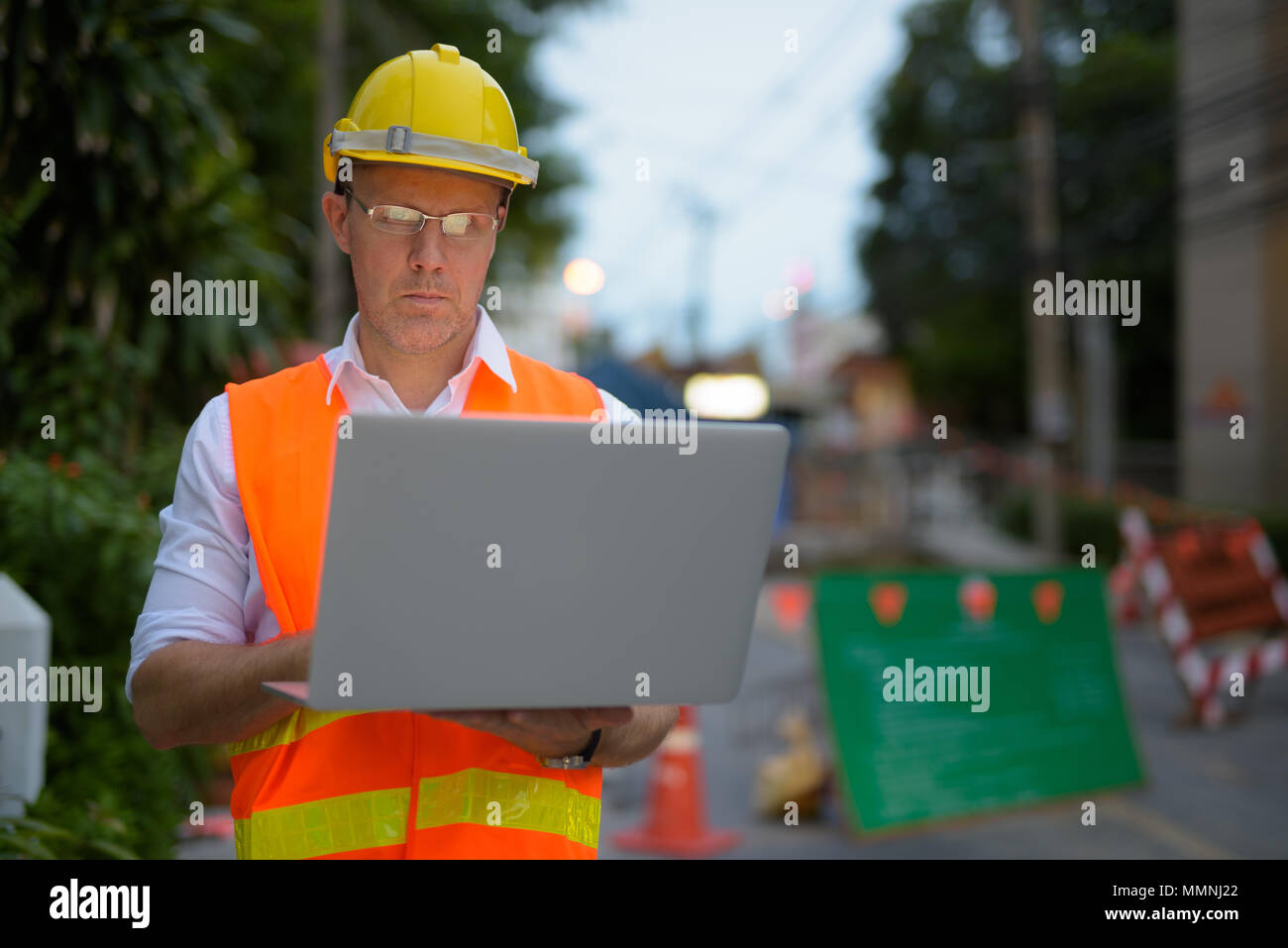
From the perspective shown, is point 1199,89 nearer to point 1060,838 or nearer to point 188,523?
point 1060,838

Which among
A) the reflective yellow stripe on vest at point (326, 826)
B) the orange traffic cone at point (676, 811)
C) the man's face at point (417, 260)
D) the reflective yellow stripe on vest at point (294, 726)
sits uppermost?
the man's face at point (417, 260)

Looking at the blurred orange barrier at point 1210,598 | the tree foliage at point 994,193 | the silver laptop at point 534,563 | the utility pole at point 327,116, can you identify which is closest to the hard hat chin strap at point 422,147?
the silver laptop at point 534,563

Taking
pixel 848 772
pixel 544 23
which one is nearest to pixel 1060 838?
pixel 848 772

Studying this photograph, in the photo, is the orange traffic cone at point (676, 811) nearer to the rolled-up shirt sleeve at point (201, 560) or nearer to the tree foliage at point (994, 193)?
the rolled-up shirt sleeve at point (201, 560)

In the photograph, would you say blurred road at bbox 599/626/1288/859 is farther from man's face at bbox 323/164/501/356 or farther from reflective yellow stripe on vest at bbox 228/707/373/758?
man's face at bbox 323/164/501/356

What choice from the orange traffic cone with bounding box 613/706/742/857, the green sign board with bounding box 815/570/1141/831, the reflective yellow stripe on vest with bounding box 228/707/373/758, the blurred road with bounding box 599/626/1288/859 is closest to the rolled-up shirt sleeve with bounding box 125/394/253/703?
the reflective yellow stripe on vest with bounding box 228/707/373/758

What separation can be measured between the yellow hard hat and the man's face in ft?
0.12

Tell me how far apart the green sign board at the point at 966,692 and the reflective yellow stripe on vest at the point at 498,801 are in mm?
4486

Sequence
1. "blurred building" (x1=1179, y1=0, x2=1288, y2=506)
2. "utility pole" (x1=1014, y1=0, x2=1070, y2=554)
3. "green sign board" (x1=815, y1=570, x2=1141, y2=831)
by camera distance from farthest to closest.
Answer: "blurred building" (x1=1179, y1=0, x2=1288, y2=506), "utility pole" (x1=1014, y1=0, x2=1070, y2=554), "green sign board" (x1=815, y1=570, x2=1141, y2=831)

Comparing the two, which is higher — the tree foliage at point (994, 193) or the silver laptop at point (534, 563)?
the tree foliage at point (994, 193)

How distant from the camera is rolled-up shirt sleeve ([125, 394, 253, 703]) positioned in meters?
1.90

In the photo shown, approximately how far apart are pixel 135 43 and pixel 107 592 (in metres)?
2.11

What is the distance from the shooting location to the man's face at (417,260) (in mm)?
2037

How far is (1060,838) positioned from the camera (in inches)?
263
